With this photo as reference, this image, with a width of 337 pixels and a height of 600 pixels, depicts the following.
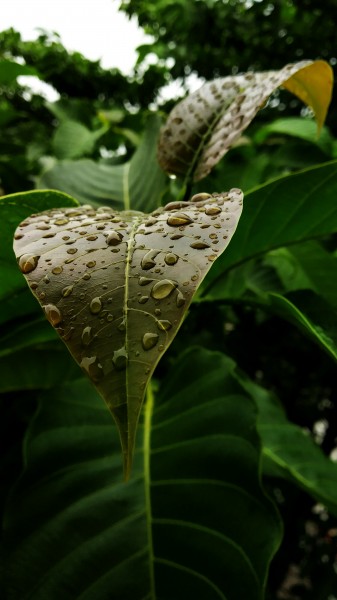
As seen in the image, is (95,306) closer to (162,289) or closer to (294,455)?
(162,289)

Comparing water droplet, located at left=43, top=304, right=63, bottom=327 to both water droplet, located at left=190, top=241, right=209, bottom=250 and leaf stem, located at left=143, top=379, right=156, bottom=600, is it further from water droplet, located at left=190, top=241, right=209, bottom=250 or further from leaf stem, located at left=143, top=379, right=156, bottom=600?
leaf stem, located at left=143, top=379, right=156, bottom=600

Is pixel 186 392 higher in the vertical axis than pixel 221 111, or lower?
lower

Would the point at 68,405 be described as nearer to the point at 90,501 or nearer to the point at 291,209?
the point at 90,501

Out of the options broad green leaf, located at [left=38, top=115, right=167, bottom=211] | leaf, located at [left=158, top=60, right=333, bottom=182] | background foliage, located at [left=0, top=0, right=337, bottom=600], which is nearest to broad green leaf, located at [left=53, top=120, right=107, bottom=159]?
background foliage, located at [left=0, top=0, right=337, bottom=600]

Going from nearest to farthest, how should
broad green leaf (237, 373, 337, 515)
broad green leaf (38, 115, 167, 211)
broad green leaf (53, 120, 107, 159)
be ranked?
broad green leaf (237, 373, 337, 515) < broad green leaf (38, 115, 167, 211) < broad green leaf (53, 120, 107, 159)

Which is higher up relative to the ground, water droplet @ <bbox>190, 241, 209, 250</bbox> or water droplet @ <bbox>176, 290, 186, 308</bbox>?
water droplet @ <bbox>190, 241, 209, 250</bbox>

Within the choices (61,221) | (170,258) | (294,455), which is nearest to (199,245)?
(170,258)
